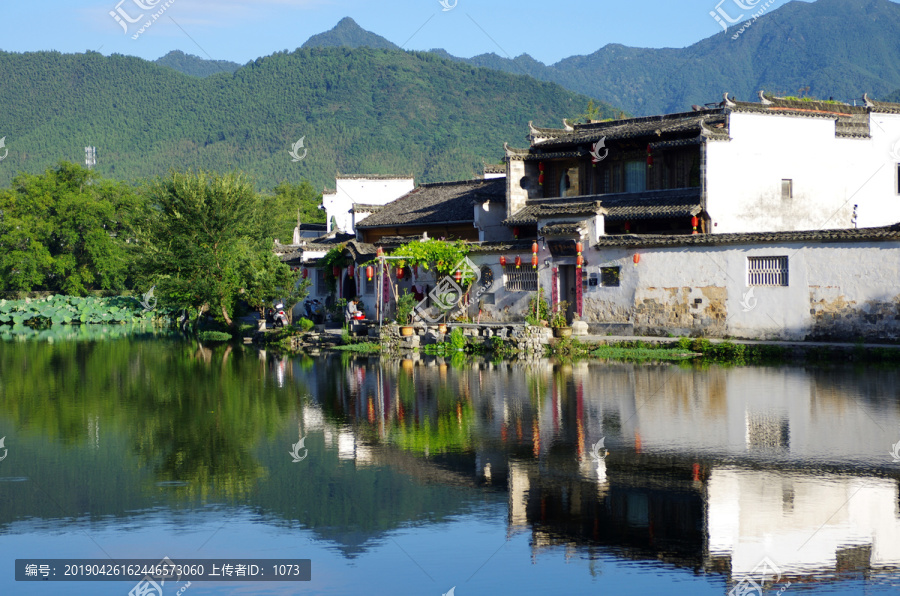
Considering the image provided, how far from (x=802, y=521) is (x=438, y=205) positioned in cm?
3118

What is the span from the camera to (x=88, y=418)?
17.0 metres

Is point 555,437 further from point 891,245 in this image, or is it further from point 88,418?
point 891,245

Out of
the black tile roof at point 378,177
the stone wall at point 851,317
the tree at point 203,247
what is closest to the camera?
the stone wall at point 851,317

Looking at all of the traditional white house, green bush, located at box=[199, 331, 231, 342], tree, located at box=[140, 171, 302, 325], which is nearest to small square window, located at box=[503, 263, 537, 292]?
the traditional white house

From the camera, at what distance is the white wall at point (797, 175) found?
99.6 feet

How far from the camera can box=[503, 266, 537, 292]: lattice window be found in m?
31.8

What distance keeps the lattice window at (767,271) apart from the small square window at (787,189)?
5781mm

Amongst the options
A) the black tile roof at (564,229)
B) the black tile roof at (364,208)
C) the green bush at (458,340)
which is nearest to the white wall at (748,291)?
the black tile roof at (564,229)

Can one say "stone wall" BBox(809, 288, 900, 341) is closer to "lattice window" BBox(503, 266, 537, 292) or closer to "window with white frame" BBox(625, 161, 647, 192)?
"window with white frame" BBox(625, 161, 647, 192)

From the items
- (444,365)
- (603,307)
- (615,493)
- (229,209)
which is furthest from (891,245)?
(229,209)

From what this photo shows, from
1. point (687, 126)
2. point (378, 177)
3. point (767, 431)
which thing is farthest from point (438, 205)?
point (767, 431)

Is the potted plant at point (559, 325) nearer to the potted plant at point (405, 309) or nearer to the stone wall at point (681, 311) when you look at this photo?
the stone wall at point (681, 311)

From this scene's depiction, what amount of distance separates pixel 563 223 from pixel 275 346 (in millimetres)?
10819

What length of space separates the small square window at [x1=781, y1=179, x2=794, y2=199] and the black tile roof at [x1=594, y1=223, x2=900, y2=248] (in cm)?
556
